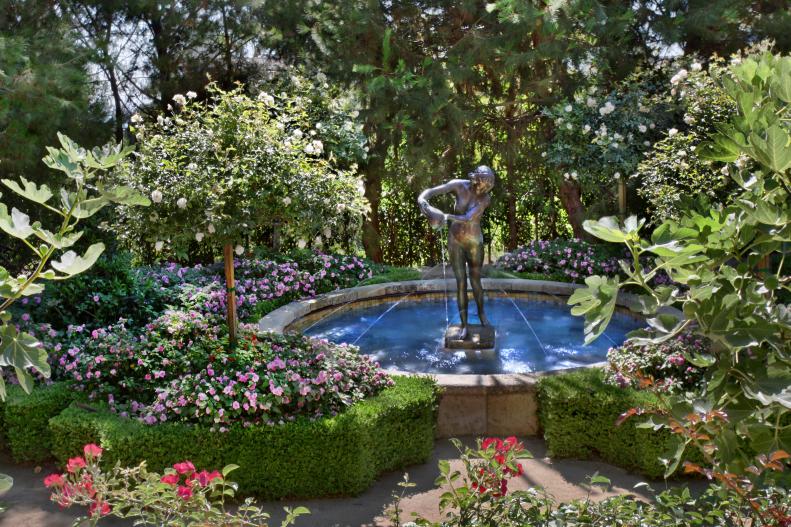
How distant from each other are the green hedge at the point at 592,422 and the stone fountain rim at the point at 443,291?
1.05 feet

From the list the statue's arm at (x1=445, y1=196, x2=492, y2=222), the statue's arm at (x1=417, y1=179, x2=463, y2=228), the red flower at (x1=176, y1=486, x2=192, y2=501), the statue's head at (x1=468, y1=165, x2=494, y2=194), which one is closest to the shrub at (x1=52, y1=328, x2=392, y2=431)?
the statue's arm at (x1=417, y1=179, x2=463, y2=228)

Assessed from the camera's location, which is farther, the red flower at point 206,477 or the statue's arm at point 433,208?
the statue's arm at point 433,208

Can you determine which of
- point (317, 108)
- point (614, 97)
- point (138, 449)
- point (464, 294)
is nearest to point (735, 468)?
point (138, 449)

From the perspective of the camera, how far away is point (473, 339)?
21.8 feet

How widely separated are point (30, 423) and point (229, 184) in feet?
6.49

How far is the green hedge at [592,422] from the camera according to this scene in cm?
479

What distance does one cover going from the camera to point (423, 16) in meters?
11.2

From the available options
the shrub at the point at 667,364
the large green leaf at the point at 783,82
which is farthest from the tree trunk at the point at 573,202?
the large green leaf at the point at 783,82

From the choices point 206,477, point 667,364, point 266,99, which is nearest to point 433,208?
point 266,99

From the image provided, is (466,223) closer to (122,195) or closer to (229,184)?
(229,184)

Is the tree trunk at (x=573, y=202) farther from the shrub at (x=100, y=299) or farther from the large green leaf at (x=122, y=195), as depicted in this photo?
the large green leaf at (x=122, y=195)

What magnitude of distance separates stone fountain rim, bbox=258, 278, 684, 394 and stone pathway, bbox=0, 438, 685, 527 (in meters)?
0.44

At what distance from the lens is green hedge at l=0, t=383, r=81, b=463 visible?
4961 millimetres

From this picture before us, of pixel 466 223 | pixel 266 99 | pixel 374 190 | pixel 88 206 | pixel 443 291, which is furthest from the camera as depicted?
pixel 374 190
